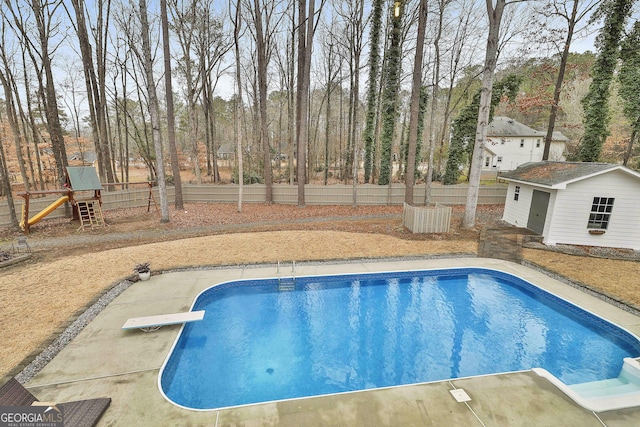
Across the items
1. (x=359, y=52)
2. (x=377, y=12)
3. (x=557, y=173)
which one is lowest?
(x=557, y=173)

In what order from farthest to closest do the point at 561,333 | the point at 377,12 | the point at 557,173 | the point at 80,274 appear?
Result: 1. the point at 377,12
2. the point at 557,173
3. the point at 80,274
4. the point at 561,333

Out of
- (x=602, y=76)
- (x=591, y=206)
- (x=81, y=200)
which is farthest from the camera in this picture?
(x=602, y=76)

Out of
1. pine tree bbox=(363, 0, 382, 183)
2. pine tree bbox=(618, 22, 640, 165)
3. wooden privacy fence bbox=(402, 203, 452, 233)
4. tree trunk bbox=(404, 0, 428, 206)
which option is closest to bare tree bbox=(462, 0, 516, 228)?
wooden privacy fence bbox=(402, 203, 452, 233)

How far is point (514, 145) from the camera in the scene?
31672 millimetres

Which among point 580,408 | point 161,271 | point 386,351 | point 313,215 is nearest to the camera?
point 580,408

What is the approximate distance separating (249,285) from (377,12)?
2173 cm

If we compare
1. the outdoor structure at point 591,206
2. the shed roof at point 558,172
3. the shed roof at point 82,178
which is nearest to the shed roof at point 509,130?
the shed roof at point 558,172

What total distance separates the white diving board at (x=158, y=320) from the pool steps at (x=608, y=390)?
655 cm

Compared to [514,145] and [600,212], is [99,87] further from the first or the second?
[514,145]

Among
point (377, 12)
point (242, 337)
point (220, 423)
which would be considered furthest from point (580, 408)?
point (377, 12)

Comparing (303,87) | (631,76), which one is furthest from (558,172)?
(303,87)

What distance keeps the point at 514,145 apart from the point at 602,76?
54.5 ft

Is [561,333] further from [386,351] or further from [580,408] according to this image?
[386,351]

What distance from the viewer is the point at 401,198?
1870 cm
